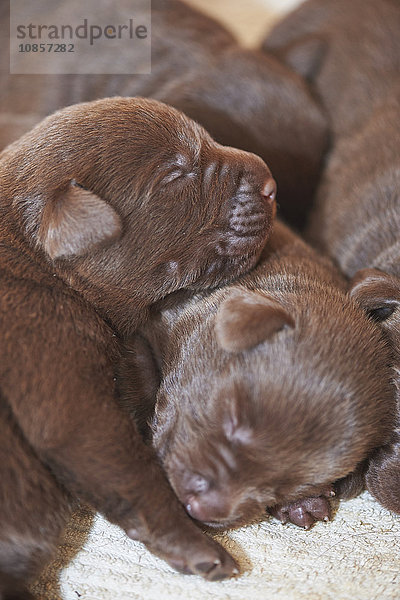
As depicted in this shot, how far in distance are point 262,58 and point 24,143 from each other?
1507mm

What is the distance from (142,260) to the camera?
231 cm

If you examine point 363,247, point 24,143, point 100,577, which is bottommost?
point 100,577

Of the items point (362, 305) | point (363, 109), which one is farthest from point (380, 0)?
point (362, 305)

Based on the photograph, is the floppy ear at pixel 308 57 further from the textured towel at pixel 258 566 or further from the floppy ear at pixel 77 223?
the textured towel at pixel 258 566

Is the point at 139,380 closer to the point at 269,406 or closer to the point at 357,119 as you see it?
the point at 269,406

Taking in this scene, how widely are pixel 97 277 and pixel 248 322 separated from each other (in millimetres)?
565

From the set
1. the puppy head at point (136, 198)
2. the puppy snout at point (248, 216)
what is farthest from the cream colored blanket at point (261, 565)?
the puppy snout at point (248, 216)

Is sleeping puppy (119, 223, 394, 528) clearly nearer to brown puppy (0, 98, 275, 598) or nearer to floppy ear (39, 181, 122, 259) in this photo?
brown puppy (0, 98, 275, 598)

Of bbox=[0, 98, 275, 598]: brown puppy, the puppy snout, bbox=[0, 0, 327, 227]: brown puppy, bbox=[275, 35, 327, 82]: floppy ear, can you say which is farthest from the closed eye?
bbox=[275, 35, 327, 82]: floppy ear

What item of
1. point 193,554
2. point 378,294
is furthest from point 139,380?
point 378,294

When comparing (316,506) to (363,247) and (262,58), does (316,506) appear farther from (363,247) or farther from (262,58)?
(262,58)

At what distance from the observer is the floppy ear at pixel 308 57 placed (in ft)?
11.8

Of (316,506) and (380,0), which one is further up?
(380,0)

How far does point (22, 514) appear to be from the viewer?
194cm
